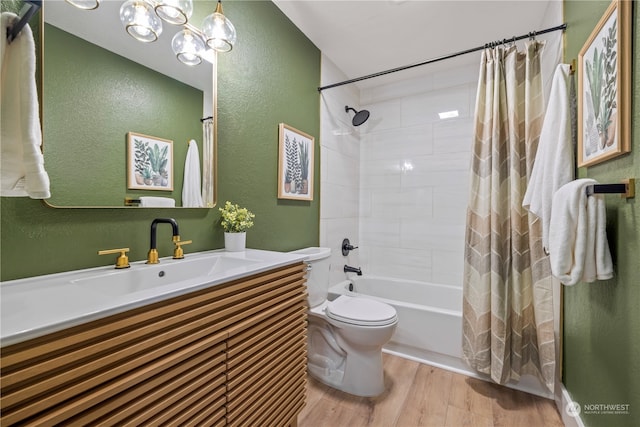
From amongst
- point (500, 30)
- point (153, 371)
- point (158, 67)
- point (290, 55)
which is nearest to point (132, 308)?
point (153, 371)

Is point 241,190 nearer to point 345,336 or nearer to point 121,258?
point 121,258

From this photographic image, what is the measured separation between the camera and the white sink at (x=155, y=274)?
94cm

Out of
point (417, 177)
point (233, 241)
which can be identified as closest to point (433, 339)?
point (417, 177)

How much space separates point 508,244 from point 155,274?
2013 mm

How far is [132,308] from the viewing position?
70 centimetres

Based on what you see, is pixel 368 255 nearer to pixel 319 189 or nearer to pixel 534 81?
pixel 319 189

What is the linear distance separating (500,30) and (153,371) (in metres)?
2.95

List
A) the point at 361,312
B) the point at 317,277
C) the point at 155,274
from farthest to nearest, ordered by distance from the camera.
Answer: the point at 317,277 < the point at 361,312 < the point at 155,274

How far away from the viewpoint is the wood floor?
1.51 meters

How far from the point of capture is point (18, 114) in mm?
733

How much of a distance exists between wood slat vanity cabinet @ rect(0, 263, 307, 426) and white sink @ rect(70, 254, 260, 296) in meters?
0.13

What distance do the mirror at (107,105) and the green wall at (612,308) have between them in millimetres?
1769

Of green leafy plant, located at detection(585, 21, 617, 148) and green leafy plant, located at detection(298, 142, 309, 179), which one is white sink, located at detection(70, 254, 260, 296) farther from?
green leafy plant, located at detection(585, 21, 617, 148)

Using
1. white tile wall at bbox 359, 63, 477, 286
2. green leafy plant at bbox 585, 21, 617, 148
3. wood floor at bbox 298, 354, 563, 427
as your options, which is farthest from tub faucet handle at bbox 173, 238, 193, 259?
white tile wall at bbox 359, 63, 477, 286
